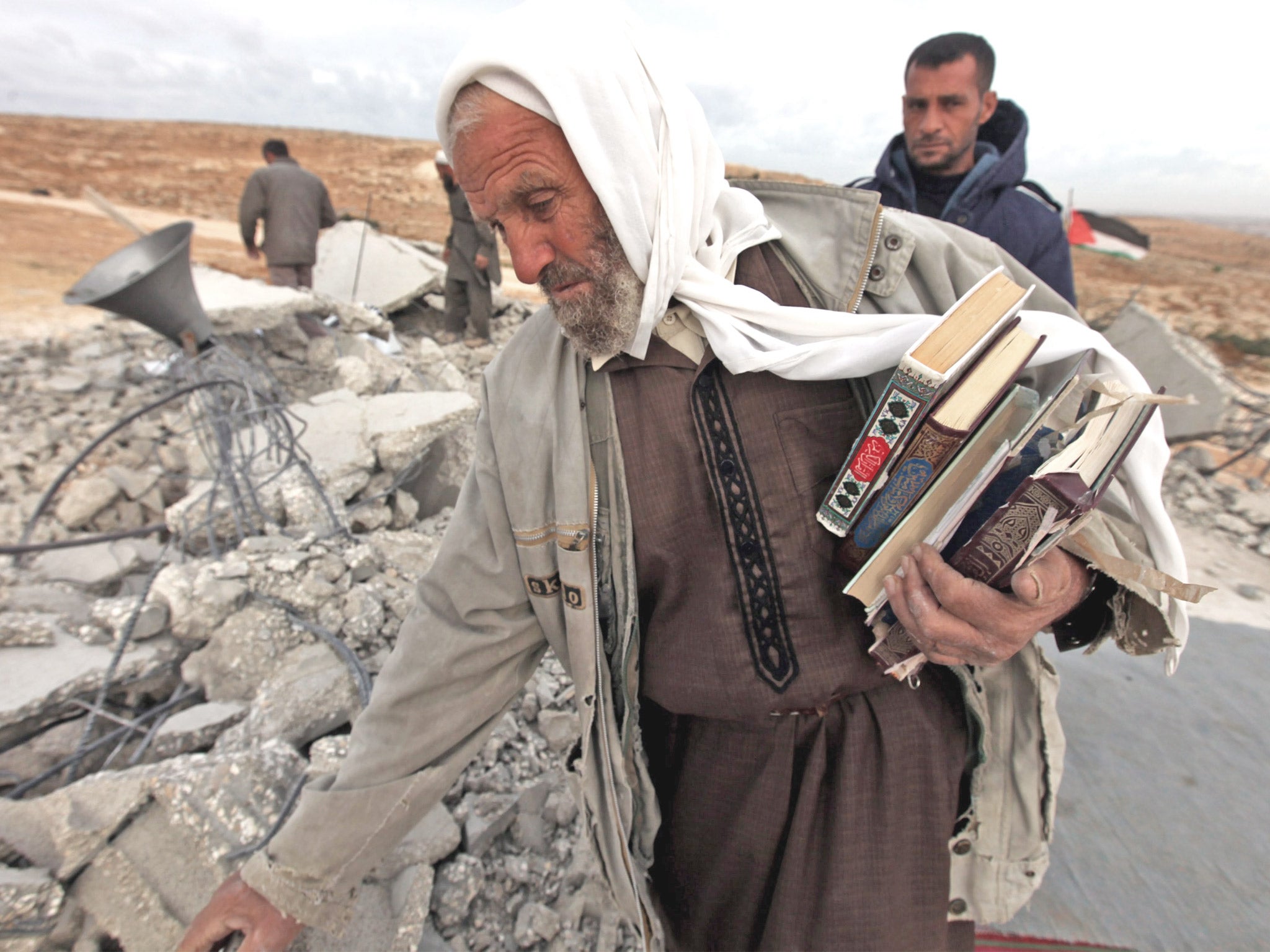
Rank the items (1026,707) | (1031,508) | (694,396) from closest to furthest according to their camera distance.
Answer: (1031,508) → (694,396) → (1026,707)

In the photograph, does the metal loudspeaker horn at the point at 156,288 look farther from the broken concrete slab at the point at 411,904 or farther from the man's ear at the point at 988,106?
the man's ear at the point at 988,106

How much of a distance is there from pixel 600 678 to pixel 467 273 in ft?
22.0

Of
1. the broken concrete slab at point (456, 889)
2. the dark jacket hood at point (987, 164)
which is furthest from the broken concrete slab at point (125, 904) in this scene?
Result: the dark jacket hood at point (987, 164)

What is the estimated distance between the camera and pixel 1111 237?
599 centimetres

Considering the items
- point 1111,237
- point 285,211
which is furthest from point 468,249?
point 1111,237

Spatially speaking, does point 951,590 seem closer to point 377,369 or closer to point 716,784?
point 716,784

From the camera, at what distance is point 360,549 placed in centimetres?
274

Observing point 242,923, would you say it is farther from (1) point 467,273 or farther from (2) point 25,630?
(1) point 467,273

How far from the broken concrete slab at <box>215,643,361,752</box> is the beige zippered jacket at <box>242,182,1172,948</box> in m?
0.79

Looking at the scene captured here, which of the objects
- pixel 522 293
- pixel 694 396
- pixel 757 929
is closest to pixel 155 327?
pixel 694 396

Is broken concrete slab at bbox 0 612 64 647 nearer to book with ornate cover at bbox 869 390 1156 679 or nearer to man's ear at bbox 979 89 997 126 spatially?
book with ornate cover at bbox 869 390 1156 679

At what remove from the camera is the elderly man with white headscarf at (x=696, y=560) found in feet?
3.49

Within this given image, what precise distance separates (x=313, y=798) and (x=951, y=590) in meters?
1.12

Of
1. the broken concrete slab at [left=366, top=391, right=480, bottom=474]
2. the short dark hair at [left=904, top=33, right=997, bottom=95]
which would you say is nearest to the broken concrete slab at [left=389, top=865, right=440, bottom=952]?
the broken concrete slab at [left=366, top=391, right=480, bottom=474]
